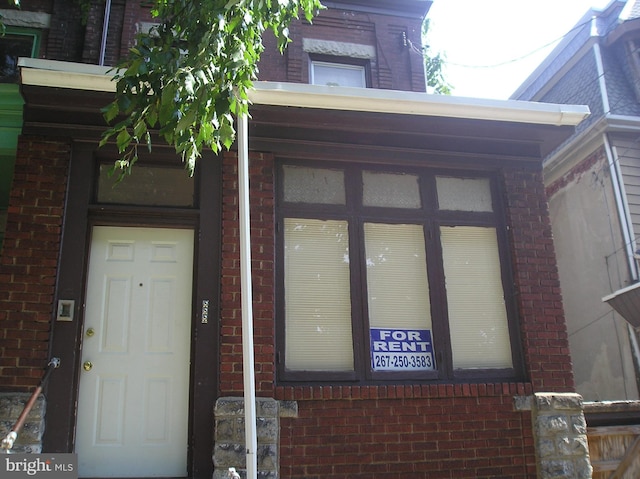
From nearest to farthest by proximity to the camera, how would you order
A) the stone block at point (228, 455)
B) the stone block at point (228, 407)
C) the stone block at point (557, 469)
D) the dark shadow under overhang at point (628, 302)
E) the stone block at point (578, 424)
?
the stone block at point (228, 455), the stone block at point (228, 407), the stone block at point (557, 469), the stone block at point (578, 424), the dark shadow under overhang at point (628, 302)

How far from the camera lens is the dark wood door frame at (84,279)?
4566 millimetres

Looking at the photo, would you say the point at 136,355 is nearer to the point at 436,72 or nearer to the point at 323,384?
the point at 323,384

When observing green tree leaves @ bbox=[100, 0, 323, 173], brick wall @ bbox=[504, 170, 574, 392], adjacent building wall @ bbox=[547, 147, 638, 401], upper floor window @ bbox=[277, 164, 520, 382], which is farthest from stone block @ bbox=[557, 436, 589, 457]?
adjacent building wall @ bbox=[547, 147, 638, 401]

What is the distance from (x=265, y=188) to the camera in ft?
17.4

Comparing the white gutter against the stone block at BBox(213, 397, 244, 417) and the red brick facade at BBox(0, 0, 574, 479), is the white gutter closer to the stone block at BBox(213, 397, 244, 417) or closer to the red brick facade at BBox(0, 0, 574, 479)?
the red brick facade at BBox(0, 0, 574, 479)

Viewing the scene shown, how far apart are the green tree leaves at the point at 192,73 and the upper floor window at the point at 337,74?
428 cm

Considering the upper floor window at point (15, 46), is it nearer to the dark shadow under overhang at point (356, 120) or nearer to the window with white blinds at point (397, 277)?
the dark shadow under overhang at point (356, 120)

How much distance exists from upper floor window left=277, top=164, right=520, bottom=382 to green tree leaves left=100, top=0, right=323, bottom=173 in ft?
6.11

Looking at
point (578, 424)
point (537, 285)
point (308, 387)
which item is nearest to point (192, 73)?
point (308, 387)

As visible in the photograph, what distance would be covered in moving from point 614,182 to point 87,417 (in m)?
8.47

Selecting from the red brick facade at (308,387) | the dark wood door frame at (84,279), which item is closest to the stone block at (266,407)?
the red brick facade at (308,387)

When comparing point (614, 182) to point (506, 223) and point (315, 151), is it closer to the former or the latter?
point (506, 223)

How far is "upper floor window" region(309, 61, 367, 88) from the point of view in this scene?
797 cm

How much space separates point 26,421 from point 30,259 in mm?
1275
